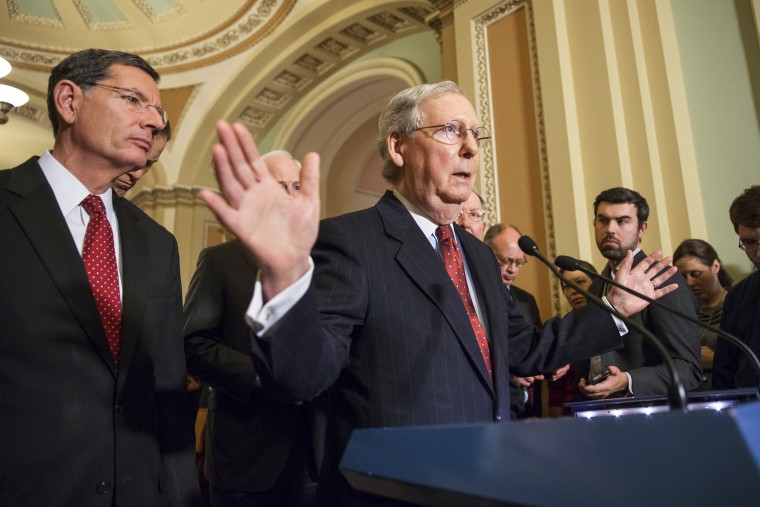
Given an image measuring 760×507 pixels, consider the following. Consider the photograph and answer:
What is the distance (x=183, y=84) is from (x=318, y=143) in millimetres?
2266

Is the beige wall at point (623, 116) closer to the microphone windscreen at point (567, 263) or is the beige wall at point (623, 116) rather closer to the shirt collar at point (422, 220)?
the microphone windscreen at point (567, 263)

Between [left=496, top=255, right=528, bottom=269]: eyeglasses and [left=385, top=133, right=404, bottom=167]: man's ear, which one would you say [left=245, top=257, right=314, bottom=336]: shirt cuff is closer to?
[left=385, top=133, right=404, bottom=167]: man's ear

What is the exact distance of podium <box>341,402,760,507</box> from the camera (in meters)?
0.49

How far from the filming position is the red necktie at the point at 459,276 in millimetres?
1436

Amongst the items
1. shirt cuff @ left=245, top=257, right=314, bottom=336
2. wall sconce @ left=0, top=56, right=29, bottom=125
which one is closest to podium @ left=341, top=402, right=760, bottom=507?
shirt cuff @ left=245, top=257, right=314, bottom=336

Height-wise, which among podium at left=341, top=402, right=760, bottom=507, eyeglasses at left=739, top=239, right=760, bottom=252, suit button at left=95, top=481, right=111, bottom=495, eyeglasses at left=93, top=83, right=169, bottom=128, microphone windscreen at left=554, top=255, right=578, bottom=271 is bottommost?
suit button at left=95, top=481, right=111, bottom=495

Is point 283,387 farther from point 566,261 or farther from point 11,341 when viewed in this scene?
point 566,261

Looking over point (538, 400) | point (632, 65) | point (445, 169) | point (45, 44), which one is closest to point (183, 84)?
point (45, 44)

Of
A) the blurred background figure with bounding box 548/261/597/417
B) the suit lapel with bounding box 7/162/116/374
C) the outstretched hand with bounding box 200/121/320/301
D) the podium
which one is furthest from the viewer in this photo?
the blurred background figure with bounding box 548/261/597/417

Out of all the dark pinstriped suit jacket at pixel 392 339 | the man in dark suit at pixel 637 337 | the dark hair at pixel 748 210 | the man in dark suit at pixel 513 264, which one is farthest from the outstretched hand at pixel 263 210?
the man in dark suit at pixel 513 264

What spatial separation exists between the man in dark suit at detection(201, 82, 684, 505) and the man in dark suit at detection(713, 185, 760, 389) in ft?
2.67

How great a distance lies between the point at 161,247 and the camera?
158 cm

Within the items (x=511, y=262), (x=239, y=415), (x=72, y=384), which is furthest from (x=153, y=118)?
(x=511, y=262)

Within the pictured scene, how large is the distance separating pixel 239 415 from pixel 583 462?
1.56m
